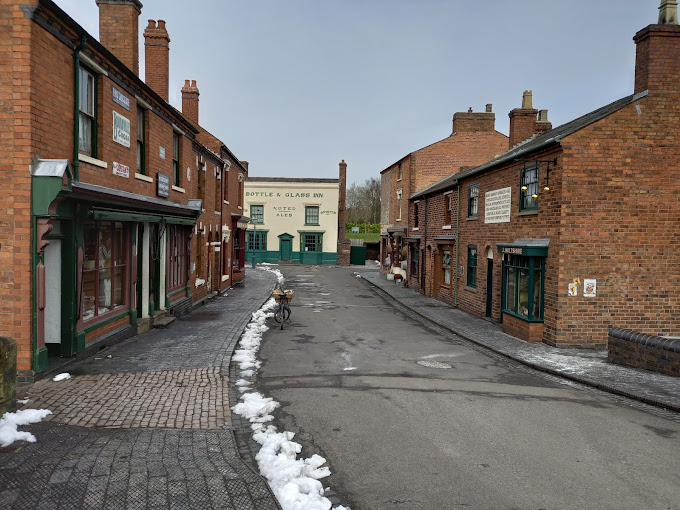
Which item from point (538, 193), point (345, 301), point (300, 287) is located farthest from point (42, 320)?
point (300, 287)

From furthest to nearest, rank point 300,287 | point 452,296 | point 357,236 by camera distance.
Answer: point 357,236 → point 300,287 → point 452,296

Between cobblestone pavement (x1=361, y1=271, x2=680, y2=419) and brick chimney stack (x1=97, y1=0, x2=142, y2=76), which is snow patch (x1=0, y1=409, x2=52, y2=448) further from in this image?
brick chimney stack (x1=97, y1=0, x2=142, y2=76)

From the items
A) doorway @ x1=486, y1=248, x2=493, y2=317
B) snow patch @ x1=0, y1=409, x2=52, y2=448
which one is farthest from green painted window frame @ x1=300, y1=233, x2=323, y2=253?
snow patch @ x1=0, y1=409, x2=52, y2=448

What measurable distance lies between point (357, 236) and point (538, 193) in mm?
59601

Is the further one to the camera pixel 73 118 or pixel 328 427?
pixel 73 118

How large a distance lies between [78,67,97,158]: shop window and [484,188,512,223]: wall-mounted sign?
12.1m

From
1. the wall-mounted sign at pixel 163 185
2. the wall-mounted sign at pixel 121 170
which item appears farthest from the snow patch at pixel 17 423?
the wall-mounted sign at pixel 163 185

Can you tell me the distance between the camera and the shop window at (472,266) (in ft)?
63.4

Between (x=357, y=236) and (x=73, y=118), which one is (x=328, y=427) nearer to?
(x=73, y=118)

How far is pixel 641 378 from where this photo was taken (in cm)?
1005

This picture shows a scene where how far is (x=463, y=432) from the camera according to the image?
6.95 m

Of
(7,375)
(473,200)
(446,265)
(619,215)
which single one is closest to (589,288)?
(619,215)

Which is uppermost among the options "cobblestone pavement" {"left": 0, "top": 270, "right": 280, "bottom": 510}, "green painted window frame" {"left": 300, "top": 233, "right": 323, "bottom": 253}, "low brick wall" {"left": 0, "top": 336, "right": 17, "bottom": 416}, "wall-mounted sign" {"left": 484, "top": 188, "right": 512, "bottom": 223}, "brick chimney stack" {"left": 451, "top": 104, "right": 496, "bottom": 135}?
"brick chimney stack" {"left": 451, "top": 104, "right": 496, "bottom": 135}

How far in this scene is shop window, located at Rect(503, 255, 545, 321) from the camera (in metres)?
13.9
